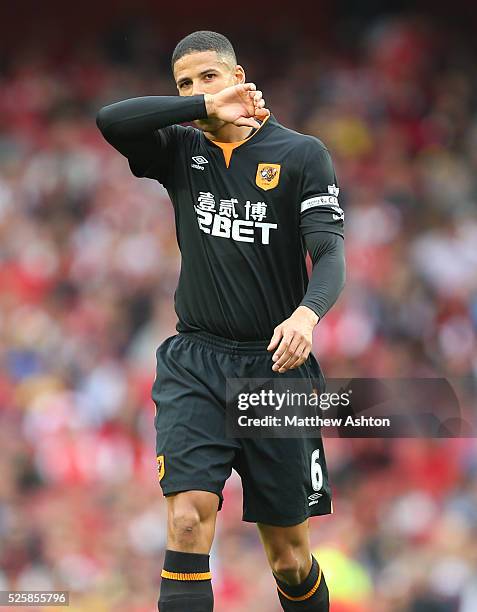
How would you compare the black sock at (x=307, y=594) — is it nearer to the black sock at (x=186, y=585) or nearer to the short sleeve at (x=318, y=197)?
the black sock at (x=186, y=585)

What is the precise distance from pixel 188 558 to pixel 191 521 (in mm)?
139

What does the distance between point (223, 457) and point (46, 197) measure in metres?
7.74

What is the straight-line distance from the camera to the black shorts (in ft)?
14.7

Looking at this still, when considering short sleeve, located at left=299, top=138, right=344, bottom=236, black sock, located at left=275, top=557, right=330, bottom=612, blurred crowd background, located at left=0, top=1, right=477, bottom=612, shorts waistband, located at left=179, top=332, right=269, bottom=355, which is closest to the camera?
short sleeve, located at left=299, top=138, right=344, bottom=236

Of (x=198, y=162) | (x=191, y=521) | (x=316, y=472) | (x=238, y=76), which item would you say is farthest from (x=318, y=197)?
(x=191, y=521)

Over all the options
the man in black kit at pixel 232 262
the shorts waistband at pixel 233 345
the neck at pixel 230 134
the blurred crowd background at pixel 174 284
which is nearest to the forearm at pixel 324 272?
the man in black kit at pixel 232 262

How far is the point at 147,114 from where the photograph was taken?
4.57 m

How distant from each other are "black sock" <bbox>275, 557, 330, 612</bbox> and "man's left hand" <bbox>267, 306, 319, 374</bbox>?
126 centimetres

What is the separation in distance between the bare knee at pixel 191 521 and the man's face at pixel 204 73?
1.51 meters

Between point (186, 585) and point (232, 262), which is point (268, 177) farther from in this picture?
point (186, 585)

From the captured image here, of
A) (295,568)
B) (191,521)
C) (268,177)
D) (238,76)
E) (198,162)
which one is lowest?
(295,568)

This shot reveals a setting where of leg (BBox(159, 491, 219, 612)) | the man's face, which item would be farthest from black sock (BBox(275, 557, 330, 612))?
the man's face

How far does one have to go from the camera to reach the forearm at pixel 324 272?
439cm

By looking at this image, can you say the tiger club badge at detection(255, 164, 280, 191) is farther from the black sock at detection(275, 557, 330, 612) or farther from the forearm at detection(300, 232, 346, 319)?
the black sock at detection(275, 557, 330, 612)
